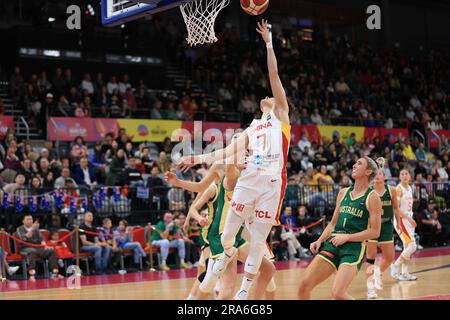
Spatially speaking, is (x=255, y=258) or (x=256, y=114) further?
(x=256, y=114)

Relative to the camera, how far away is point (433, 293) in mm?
10031

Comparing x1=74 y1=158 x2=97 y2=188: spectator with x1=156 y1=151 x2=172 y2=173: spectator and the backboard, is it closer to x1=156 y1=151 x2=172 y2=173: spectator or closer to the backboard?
x1=156 y1=151 x2=172 y2=173: spectator

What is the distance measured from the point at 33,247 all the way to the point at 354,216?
8130 millimetres

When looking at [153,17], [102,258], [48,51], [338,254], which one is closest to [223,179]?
[338,254]

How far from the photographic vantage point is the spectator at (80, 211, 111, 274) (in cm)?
1433

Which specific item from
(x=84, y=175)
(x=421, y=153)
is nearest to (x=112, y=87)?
(x=84, y=175)

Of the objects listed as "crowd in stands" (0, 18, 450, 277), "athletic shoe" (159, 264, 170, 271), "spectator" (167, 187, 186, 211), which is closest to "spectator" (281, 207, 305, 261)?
"crowd in stands" (0, 18, 450, 277)

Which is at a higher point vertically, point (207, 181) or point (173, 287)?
point (207, 181)

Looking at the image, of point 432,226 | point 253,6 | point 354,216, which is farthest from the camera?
point 432,226

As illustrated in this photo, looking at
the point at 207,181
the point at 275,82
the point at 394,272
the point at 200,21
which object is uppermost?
the point at 200,21

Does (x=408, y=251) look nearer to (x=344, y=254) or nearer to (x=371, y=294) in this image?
(x=371, y=294)

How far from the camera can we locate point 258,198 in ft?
23.3

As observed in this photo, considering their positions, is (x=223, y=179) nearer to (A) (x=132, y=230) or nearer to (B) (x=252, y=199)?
(B) (x=252, y=199)

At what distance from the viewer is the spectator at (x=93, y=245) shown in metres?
14.3
